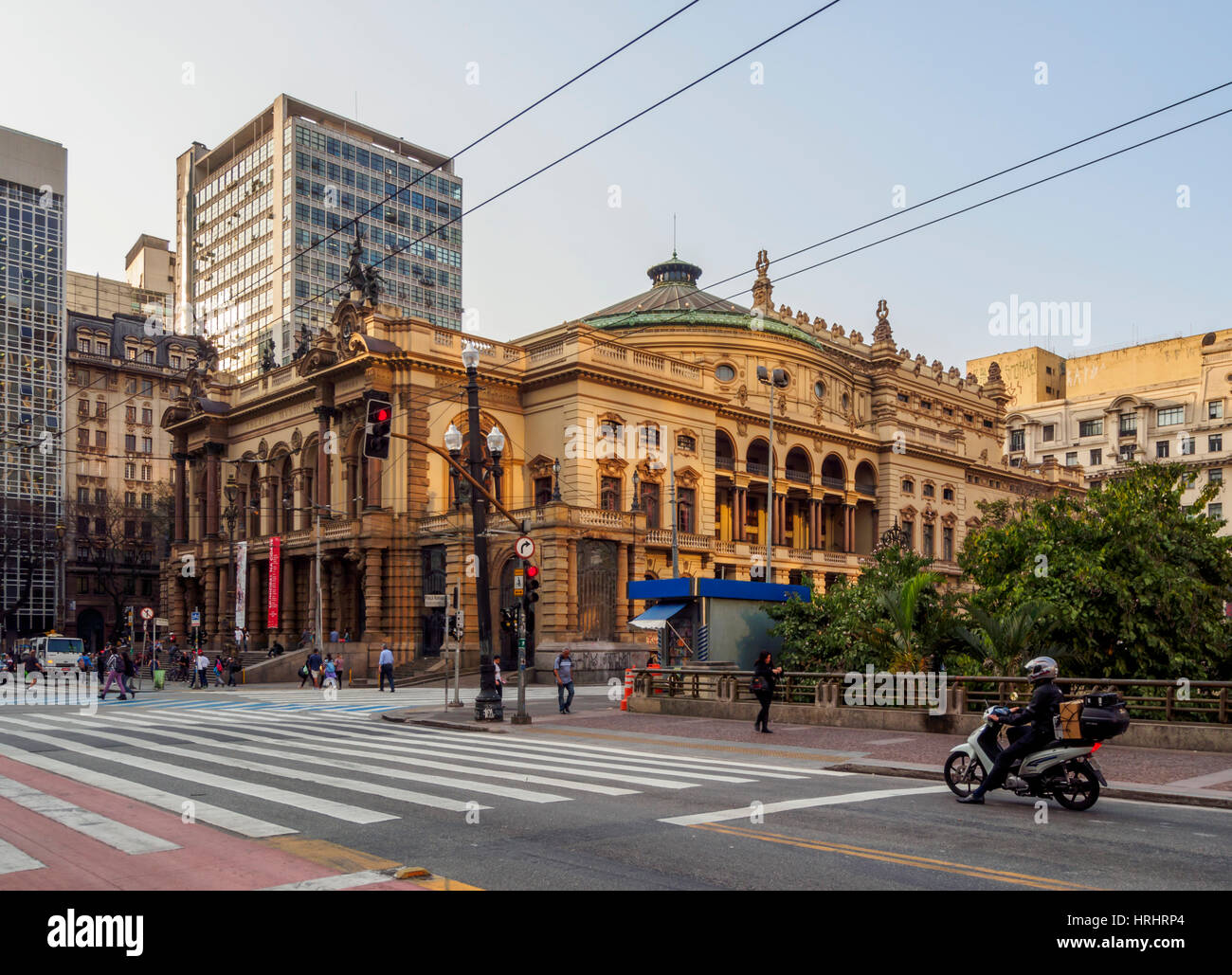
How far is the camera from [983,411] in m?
86.4

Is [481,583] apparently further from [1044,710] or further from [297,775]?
[1044,710]

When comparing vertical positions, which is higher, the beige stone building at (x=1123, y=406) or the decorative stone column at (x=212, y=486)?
the beige stone building at (x=1123, y=406)

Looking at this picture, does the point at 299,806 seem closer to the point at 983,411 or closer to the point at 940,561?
the point at 940,561

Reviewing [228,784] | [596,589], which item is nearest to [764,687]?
[228,784]

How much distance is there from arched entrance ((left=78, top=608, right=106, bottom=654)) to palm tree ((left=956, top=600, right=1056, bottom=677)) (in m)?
87.6

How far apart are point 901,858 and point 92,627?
97.5 metres

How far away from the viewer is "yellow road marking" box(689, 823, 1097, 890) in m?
8.16

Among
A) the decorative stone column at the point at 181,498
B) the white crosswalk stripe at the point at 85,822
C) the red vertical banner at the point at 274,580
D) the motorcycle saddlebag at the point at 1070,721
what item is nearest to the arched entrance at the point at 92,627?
the decorative stone column at the point at 181,498

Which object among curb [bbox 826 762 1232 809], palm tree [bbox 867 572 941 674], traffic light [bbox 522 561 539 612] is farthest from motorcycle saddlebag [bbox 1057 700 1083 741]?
traffic light [bbox 522 561 539 612]

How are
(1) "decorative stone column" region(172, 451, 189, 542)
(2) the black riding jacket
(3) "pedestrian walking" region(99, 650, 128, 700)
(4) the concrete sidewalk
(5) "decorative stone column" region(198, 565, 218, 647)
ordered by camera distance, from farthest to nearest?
(1) "decorative stone column" region(172, 451, 189, 542) → (5) "decorative stone column" region(198, 565, 218, 647) → (3) "pedestrian walking" region(99, 650, 128, 700) → (4) the concrete sidewalk → (2) the black riding jacket

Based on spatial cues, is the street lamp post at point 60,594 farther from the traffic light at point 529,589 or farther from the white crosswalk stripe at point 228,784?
the white crosswalk stripe at point 228,784

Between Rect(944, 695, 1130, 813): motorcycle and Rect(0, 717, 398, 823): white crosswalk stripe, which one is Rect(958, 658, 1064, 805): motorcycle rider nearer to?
Rect(944, 695, 1130, 813): motorcycle

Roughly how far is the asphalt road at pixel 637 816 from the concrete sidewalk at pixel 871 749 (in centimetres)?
46

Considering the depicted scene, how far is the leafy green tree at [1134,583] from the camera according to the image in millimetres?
21188
